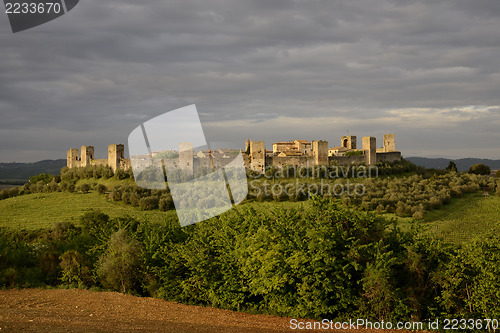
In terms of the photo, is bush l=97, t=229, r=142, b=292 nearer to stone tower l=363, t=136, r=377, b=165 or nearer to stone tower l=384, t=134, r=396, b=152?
stone tower l=363, t=136, r=377, b=165

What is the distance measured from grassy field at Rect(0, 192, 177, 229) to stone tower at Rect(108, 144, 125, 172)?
8.14 metres

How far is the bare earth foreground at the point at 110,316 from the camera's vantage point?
1151cm

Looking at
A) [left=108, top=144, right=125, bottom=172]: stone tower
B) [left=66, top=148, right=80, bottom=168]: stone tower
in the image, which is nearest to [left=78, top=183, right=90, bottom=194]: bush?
[left=108, top=144, right=125, bottom=172]: stone tower

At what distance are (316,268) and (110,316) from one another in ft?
22.5

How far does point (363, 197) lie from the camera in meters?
34.8

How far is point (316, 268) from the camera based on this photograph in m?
13.0

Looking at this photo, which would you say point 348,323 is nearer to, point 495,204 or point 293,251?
point 293,251

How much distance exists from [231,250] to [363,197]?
21.5 m

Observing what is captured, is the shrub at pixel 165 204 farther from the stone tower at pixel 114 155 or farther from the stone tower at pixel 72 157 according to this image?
the stone tower at pixel 72 157

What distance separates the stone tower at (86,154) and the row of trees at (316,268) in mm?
43129

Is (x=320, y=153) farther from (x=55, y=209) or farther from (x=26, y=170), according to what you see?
(x=26, y=170)

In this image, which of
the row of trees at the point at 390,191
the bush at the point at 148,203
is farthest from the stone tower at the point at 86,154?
the row of trees at the point at 390,191

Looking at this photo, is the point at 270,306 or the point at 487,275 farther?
the point at 270,306

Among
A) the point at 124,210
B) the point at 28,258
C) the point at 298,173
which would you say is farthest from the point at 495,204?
the point at 28,258
